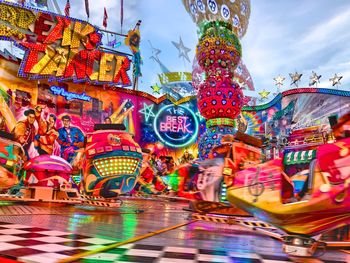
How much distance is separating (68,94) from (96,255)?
20.6m

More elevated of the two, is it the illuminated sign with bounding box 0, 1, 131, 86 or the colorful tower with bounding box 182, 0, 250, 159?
the illuminated sign with bounding box 0, 1, 131, 86

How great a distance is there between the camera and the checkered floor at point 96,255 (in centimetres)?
286

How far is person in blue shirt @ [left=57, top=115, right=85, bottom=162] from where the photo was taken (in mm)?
21562

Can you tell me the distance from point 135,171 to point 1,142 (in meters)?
2.96

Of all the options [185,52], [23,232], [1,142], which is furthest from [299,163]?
[185,52]

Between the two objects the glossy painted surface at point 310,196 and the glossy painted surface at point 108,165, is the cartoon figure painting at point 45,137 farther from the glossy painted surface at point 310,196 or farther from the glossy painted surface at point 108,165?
the glossy painted surface at point 310,196

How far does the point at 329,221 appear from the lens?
3.29 metres

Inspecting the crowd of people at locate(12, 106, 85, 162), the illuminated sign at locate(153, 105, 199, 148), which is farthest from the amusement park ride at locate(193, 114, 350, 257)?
the illuminated sign at locate(153, 105, 199, 148)

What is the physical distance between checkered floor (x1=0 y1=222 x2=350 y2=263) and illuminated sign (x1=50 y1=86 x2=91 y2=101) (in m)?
19.2

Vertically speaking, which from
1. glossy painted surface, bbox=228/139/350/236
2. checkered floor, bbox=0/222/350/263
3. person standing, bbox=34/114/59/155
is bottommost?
checkered floor, bbox=0/222/350/263

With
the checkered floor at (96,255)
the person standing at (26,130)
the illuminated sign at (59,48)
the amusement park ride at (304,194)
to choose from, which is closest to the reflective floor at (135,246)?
the checkered floor at (96,255)

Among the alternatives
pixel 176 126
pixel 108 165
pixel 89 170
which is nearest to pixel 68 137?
pixel 176 126

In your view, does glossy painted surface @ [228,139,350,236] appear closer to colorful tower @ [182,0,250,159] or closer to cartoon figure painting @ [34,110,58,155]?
colorful tower @ [182,0,250,159]

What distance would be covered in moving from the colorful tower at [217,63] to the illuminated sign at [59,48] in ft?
35.4
